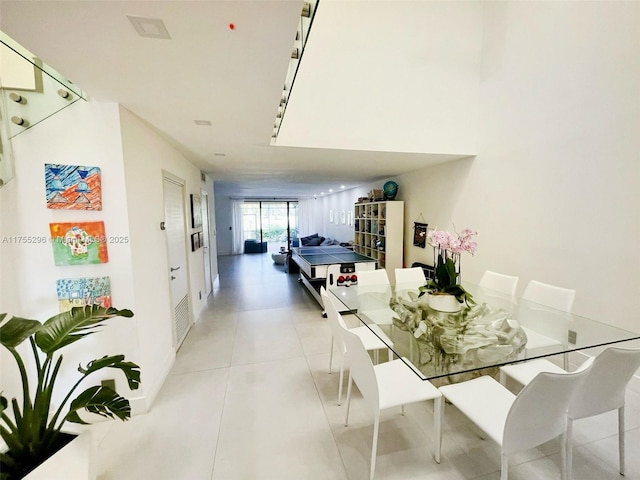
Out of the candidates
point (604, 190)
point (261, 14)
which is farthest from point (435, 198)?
point (261, 14)

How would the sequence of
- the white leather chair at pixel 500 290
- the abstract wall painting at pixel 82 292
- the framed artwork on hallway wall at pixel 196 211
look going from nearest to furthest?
the abstract wall painting at pixel 82 292 → the white leather chair at pixel 500 290 → the framed artwork on hallway wall at pixel 196 211

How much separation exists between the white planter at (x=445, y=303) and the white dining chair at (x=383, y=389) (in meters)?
0.61

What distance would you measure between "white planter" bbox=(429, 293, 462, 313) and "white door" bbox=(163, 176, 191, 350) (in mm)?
2621

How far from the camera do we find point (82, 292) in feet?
6.20

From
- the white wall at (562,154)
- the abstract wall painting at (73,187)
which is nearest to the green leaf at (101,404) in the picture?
the abstract wall painting at (73,187)

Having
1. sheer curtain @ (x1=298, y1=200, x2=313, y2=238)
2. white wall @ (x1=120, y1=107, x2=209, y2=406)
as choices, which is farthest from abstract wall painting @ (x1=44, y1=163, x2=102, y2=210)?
sheer curtain @ (x1=298, y1=200, x2=313, y2=238)

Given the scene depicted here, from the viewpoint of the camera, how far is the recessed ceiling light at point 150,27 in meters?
1.04

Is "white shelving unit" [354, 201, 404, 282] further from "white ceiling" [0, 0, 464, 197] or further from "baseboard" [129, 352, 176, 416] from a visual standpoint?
"baseboard" [129, 352, 176, 416]

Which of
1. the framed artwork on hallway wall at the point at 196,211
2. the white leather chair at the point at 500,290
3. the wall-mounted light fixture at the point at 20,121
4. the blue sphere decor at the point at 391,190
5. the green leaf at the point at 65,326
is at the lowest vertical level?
the white leather chair at the point at 500,290

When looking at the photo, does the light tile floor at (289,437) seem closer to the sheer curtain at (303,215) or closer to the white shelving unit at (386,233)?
the white shelving unit at (386,233)

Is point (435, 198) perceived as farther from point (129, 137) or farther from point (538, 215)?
point (129, 137)

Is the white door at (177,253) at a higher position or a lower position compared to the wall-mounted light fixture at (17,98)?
lower

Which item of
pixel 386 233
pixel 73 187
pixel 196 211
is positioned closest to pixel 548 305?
pixel 386 233

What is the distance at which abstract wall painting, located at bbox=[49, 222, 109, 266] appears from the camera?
183cm
